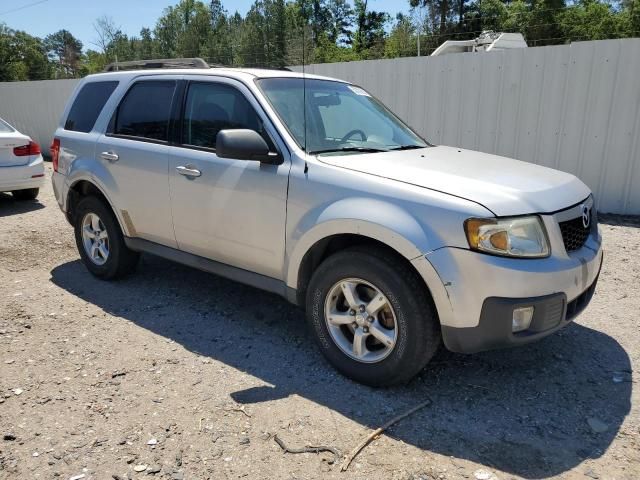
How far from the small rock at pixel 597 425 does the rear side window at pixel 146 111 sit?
3544 mm

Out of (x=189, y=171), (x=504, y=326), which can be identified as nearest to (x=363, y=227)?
(x=504, y=326)

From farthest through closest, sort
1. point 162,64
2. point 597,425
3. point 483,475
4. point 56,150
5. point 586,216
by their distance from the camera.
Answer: point 56,150 < point 162,64 < point 586,216 < point 597,425 < point 483,475

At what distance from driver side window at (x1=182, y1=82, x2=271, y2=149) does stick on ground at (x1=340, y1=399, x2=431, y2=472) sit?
198 cm

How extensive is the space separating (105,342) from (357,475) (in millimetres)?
2265

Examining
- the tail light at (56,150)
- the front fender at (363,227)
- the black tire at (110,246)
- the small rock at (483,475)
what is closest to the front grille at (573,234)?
the front fender at (363,227)

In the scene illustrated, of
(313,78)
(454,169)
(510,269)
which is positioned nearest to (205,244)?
(313,78)

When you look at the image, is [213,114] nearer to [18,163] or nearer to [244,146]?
[244,146]

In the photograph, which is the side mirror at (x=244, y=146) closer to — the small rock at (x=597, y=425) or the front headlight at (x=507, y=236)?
the front headlight at (x=507, y=236)

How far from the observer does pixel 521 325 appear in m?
2.86

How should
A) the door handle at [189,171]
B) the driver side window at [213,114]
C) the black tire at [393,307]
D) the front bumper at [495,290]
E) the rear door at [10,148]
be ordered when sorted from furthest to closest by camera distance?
the rear door at [10,148] → the door handle at [189,171] → the driver side window at [213,114] → the black tire at [393,307] → the front bumper at [495,290]

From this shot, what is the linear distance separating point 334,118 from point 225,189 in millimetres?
981

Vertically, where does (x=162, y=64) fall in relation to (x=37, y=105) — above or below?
above

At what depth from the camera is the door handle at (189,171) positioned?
12.9 feet

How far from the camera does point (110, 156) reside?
4.64m
